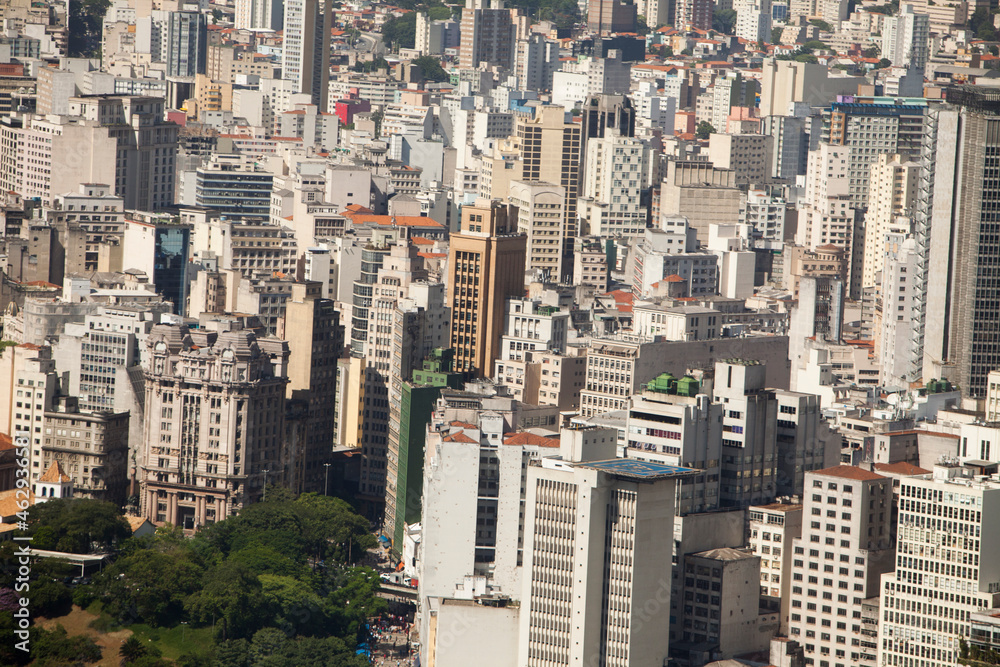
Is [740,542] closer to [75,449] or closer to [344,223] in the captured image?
[75,449]

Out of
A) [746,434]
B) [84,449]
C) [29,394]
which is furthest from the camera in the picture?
[29,394]

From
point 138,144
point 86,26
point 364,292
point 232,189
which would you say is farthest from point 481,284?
point 86,26

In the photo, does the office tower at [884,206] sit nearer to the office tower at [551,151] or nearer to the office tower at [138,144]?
the office tower at [551,151]

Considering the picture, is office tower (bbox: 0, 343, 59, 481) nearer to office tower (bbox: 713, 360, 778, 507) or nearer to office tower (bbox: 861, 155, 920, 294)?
office tower (bbox: 713, 360, 778, 507)

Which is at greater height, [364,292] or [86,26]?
[86,26]

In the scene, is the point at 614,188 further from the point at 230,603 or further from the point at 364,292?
the point at 230,603

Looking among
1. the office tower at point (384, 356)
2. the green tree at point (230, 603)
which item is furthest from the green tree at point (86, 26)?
the green tree at point (230, 603)
